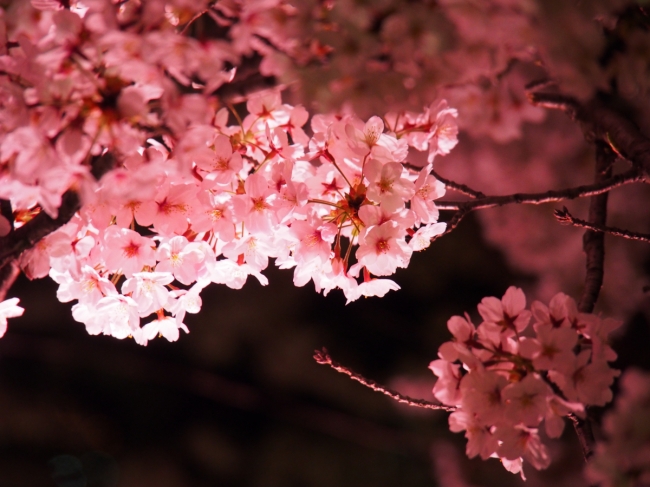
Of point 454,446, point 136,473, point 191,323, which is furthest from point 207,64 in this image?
point 136,473

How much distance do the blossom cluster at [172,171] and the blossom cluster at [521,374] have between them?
0.16m

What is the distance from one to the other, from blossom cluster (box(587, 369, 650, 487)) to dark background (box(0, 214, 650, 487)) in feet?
8.85

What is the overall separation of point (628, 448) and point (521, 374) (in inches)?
5.9

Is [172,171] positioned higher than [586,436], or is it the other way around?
[172,171]

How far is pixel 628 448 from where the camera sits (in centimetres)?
54

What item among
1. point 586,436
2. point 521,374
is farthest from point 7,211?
point 586,436

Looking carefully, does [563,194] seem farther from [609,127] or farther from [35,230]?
[35,230]

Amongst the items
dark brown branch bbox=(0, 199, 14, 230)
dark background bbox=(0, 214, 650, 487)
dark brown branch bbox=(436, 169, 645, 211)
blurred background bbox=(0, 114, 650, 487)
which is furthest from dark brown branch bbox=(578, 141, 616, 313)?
dark background bbox=(0, 214, 650, 487)

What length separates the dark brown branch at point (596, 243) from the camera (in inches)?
32.6

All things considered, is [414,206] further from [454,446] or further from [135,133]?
[454,446]

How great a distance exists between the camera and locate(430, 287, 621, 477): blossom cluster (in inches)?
25.0

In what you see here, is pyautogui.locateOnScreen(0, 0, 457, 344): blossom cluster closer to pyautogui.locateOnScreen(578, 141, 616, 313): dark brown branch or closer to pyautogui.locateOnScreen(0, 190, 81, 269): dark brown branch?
pyautogui.locateOnScreen(0, 190, 81, 269): dark brown branch

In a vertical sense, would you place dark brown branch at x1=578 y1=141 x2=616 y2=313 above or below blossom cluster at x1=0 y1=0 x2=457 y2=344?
below

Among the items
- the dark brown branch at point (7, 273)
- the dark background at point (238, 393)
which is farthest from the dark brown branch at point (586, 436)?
the dark background at point (238, 393)
